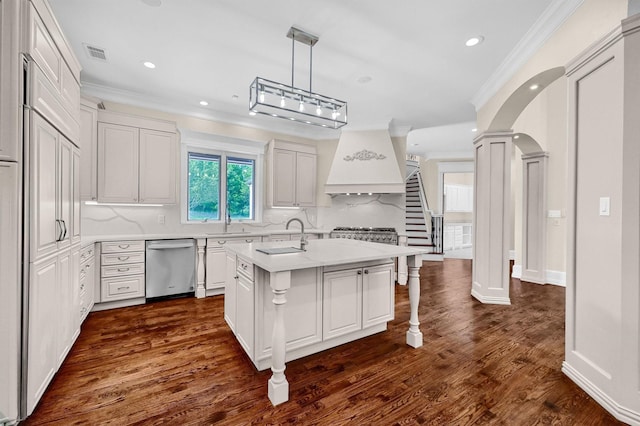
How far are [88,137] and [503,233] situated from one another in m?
5.32

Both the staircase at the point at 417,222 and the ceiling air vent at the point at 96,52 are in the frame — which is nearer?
the ceiling air vent at the point at 96,52

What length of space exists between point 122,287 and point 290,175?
9.71 feet

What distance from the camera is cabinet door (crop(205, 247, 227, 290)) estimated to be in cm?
397

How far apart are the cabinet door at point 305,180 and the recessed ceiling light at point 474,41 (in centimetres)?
305

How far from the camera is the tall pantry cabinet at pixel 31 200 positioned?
1.43 metres

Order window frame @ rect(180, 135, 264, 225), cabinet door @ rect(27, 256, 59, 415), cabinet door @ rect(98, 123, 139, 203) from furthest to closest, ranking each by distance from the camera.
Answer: window frame @ rect(180, 135, 264, 225)
cabinet door @ rect(98, 123, 139, 203)
cabinet door @ rect(27, 256, 59, 415)

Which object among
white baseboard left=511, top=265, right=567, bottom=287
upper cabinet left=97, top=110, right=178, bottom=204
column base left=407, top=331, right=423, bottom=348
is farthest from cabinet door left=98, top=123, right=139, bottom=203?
white baseboard left=511, top=265, right=567, bottom=287

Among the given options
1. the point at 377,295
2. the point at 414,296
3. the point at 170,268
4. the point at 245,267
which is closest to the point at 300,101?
the point at 245,267

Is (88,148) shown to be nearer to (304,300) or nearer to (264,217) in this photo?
(264,217)

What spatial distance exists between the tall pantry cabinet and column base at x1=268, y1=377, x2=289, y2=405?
1.19 m

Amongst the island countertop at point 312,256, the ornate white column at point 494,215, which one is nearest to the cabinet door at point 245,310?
the island countertop at point 312,256

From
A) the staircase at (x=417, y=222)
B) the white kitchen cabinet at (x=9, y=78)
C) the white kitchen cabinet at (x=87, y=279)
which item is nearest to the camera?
the white kitchen cabinet at (x=9, y=78)

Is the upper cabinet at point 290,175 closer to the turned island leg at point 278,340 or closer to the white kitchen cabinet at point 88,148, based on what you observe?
the white kitchen cabinet at point 88,148

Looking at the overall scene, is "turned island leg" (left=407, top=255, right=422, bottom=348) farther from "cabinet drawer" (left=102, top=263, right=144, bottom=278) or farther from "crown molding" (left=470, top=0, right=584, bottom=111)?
"cabinet drawer" (left=102, top=263, right=144, bottom=278)
